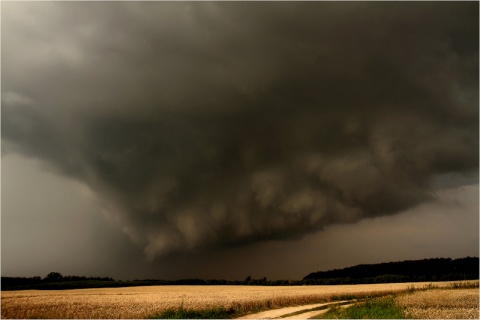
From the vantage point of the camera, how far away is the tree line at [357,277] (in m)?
104

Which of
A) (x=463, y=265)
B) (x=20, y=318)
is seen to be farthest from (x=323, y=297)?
(x=463, y=265)

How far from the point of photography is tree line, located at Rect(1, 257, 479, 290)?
10375 centimetres

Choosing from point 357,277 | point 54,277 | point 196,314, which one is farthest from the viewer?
point 357,277

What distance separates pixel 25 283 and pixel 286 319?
122 metres

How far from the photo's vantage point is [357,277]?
168000 millimetres

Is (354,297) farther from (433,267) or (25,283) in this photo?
(433,267)

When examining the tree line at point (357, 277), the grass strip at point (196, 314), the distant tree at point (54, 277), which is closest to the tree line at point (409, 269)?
the tree line at point (357, 277)

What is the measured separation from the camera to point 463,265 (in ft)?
518

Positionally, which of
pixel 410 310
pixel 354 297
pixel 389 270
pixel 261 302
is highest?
pixel 410 310

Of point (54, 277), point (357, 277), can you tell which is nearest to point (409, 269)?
point (357, 277)

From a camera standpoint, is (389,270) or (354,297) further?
(389,270)

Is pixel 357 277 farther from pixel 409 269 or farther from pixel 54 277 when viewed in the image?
pixel 54 277

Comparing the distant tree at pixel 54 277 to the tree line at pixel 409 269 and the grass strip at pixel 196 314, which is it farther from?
the grass strip at pixel 196 314

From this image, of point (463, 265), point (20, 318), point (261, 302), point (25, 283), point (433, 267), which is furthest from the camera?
point (433, 267)
